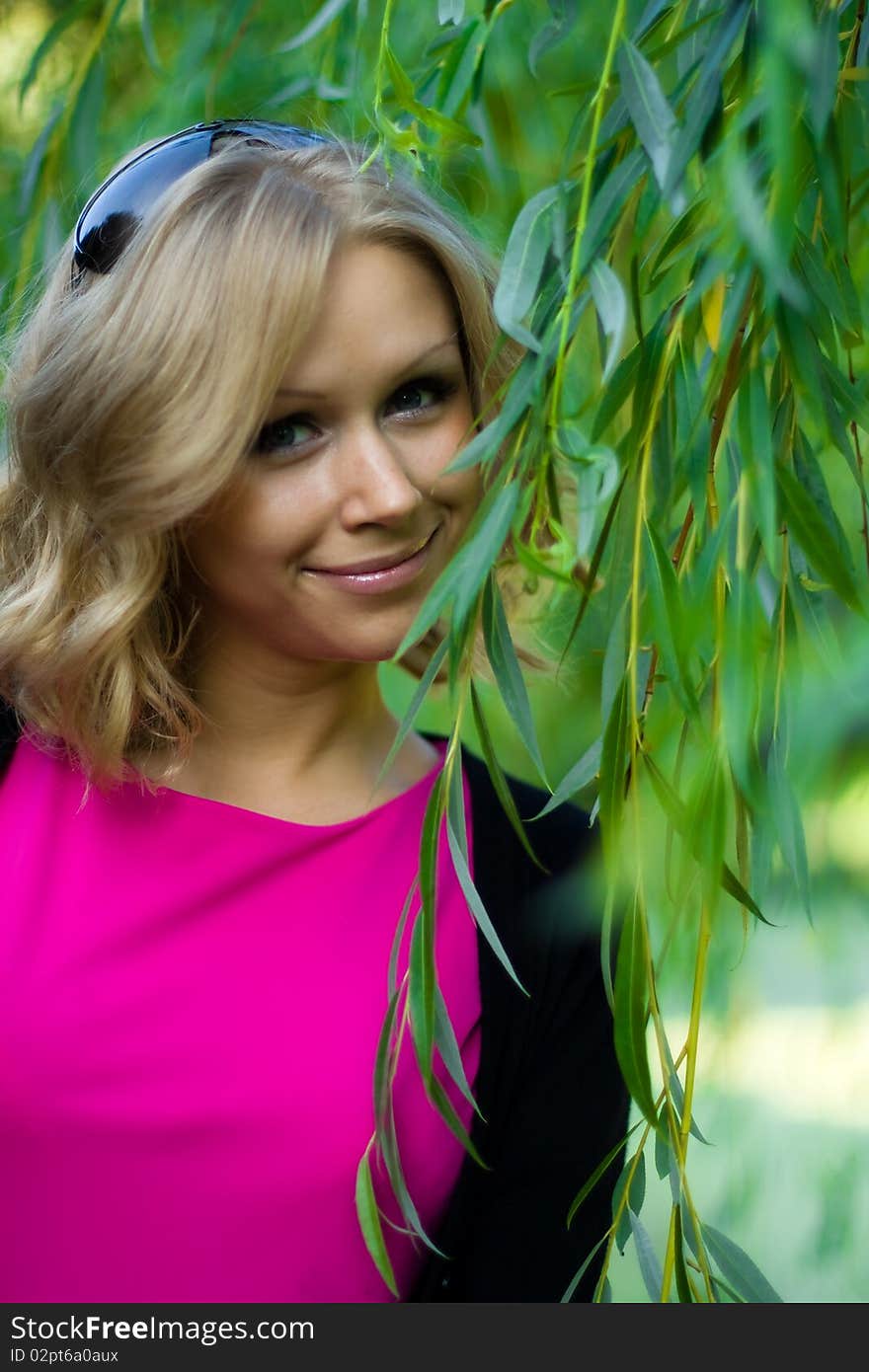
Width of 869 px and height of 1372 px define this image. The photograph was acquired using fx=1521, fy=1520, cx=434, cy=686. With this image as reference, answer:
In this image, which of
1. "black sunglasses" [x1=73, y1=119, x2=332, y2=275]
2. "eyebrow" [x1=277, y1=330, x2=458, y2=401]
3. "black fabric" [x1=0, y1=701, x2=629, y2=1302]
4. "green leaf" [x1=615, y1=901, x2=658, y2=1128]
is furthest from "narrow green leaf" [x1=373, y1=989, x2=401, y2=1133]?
"black sunglasses" [x1=73, y1=119, x2=332, y2=275]

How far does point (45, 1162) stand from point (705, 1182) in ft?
5.22

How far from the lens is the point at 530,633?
4.29ft

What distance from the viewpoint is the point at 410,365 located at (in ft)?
2.95

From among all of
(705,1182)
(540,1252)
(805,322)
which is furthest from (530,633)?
(705,1182)

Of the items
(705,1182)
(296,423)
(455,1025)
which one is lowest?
(705,1182)

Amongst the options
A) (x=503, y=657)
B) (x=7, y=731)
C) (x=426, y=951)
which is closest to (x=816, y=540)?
(x=503, y=657)

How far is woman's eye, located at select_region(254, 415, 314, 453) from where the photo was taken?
900mm

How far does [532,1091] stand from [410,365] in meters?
0.50

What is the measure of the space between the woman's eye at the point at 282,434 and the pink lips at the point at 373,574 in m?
0.07

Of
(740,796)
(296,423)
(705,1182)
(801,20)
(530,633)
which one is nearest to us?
(801,20)

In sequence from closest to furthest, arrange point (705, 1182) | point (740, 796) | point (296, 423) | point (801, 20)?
point (801, 20), point (740, 796), point (296, 423), point (705, 1182)

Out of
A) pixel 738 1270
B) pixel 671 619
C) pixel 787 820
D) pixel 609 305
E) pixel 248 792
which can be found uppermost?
pixel 609 305

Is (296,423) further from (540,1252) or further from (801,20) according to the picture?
(540,1252)

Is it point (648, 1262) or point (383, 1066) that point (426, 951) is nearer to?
point (383, 1066)
